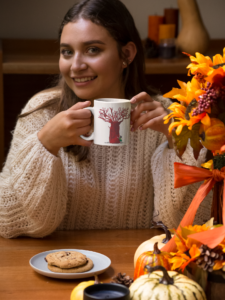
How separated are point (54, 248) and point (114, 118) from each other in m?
0.34

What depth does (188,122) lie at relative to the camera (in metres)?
0.62

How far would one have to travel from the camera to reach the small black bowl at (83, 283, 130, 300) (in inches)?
20.6

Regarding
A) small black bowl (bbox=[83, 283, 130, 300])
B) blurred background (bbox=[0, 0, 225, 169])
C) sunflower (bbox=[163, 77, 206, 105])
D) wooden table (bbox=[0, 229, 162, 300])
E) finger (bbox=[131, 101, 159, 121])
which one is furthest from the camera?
blurred background (bbox=[0, 0, 225, 169])

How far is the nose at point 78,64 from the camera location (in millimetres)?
1195

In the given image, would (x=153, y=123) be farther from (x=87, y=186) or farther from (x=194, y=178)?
(x=194, y=178)

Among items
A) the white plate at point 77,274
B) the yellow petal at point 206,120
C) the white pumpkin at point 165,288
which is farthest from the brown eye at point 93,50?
the white pumpkin at point 165,288

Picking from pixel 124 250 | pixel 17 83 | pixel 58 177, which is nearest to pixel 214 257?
pixel 124 250

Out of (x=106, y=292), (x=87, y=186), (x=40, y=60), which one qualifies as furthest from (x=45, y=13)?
(x=106, y=292)

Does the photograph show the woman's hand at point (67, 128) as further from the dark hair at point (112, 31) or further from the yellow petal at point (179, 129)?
the yellow petal at point (179, 129)

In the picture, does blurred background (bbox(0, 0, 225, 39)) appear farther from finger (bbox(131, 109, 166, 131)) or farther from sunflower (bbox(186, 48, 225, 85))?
sunflower (bbox(186, 48, 225, 85))

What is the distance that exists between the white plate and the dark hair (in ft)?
1.51

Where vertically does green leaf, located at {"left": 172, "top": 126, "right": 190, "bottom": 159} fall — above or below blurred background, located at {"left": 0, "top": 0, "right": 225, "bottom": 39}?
below

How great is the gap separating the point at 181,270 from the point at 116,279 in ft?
0.33

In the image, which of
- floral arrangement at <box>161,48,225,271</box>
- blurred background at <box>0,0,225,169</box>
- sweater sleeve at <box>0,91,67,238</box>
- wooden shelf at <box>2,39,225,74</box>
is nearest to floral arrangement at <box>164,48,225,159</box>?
floral arrangement at <box>161,48,225,271</box>
